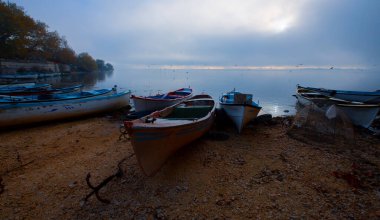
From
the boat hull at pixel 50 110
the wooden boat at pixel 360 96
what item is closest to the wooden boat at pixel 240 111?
the boat hull at pixel 50 110

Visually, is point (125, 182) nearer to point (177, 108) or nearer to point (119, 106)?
point (177, 108)

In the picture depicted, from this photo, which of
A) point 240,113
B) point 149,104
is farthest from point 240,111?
point 149,104

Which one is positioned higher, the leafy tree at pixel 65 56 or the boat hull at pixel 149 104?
the leafy tree at pixel 65 56

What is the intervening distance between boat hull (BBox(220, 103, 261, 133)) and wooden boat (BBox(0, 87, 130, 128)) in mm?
9614

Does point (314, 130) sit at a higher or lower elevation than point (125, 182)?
higher

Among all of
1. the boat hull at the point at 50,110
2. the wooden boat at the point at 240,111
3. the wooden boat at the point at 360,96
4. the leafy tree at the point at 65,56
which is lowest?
the boat hull at the point at 50,110

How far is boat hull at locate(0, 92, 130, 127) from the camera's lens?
11180 millimetres

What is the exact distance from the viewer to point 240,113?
35.6 ft

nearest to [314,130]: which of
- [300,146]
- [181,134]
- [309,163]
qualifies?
[300,146]

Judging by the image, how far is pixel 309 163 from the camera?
7.48 meters

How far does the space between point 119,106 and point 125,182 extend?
12.1m

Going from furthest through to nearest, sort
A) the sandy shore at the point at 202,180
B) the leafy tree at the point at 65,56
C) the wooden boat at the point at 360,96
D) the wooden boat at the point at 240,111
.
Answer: the leafy tree at the point at 65,56 → the wooden boat at the point at 360,96 → the wooden boat at the point at 240,111 → the sandy shore at the point at 202,180

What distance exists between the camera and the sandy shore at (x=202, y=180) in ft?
16.6

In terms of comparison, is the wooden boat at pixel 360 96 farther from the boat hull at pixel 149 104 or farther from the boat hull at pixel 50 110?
the boat hull at pixel 50 110
